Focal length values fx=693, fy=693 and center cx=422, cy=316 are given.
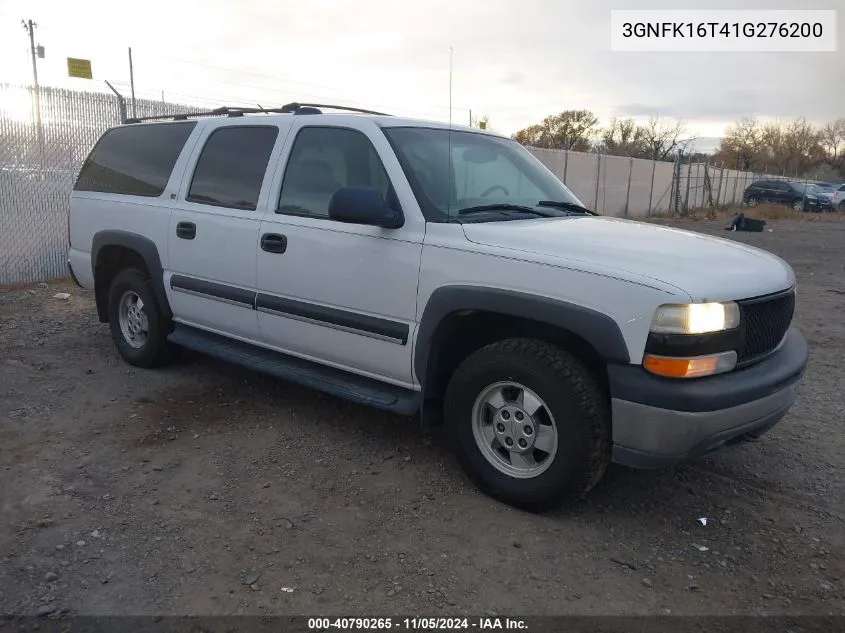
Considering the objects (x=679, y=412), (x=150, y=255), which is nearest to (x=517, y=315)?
(x=679, y=412)

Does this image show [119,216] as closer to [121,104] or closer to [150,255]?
[150,255]

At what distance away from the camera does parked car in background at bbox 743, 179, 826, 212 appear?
103 ft

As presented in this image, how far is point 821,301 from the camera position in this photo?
880cm

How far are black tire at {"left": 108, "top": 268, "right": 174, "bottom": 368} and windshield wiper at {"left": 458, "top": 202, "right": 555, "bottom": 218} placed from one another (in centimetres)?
266

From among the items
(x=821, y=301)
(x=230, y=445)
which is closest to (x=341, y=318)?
(x=230, y=445)

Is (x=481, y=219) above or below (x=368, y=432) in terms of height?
above

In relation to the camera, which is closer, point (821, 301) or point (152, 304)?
point (152, 304)

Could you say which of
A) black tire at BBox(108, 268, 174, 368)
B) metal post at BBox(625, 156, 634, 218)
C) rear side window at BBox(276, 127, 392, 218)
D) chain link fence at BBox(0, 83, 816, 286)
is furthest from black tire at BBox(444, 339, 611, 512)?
metal post at BBox(625, 156, 634, 218)

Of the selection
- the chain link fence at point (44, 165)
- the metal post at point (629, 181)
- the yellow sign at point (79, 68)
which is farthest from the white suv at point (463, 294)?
the metal post at point (629, 181)

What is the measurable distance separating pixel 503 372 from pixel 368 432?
1383 mm

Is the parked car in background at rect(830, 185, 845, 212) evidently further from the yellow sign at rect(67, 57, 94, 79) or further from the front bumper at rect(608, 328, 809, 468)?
the front bumper at rect(608, 328, 809, 468)

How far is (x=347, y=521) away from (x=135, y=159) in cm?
356

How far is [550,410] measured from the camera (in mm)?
3129

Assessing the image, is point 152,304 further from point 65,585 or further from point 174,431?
point 65,585
